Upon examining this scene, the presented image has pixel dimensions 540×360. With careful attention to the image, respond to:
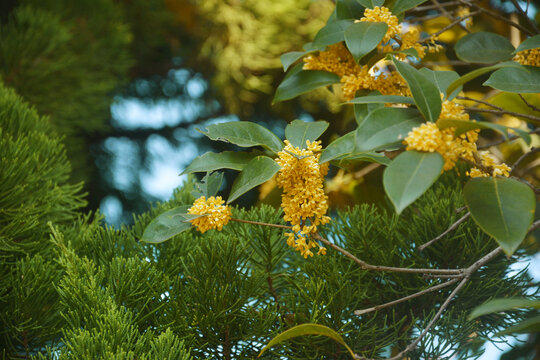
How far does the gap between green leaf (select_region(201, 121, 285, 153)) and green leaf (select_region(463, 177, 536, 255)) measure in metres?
0.13

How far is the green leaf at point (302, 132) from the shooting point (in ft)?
1.10

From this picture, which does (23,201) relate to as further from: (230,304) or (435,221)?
(435,221)

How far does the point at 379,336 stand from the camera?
36 cm

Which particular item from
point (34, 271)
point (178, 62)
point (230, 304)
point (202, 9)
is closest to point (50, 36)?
point (202, 9)

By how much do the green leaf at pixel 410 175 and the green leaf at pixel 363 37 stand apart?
0.34 ft

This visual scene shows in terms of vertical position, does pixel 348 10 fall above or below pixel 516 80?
above

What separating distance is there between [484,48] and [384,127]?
0.21 metres

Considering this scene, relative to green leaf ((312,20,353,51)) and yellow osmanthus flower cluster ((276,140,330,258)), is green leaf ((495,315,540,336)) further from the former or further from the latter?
green leaf ((312,20,353,51))

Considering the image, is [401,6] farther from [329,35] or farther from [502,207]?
[502,207]

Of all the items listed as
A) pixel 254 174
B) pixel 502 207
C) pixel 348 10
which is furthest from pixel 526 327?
pixel 348 10

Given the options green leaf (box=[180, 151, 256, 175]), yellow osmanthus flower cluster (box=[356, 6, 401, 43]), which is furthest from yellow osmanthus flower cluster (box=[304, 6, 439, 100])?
green leaf (box=[180, 151, 256, 175])

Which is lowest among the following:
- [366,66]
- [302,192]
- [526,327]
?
[526,327]

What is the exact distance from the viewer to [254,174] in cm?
30

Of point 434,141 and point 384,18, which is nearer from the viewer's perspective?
point 434,141
